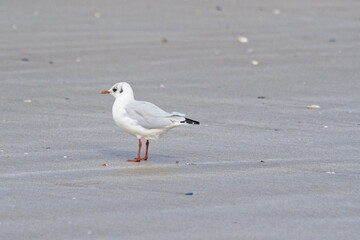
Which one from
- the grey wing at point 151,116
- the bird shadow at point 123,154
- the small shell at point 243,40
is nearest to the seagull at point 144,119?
the grey wing at point 151,116

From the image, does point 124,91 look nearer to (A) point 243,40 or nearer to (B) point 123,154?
(B) point 123,154

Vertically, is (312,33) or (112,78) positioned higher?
(312,33)

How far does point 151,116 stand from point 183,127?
1.36m

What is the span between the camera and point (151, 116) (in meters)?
6.16

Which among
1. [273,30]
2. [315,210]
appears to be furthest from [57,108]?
[273,30]

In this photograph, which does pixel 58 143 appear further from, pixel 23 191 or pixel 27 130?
pixel 23 191

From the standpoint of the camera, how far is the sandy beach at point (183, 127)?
4547 millimetres

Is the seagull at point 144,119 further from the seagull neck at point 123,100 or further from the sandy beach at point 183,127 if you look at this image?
the sandy beach at point 183,127

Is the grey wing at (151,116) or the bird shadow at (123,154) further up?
the grey wing at (151,116)

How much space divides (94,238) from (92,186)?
112 cm

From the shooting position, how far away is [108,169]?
5812mm

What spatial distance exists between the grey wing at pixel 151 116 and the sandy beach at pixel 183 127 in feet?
0.98

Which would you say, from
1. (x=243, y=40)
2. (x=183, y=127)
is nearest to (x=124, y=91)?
(x=183, y=127)

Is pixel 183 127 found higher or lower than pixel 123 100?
lower
